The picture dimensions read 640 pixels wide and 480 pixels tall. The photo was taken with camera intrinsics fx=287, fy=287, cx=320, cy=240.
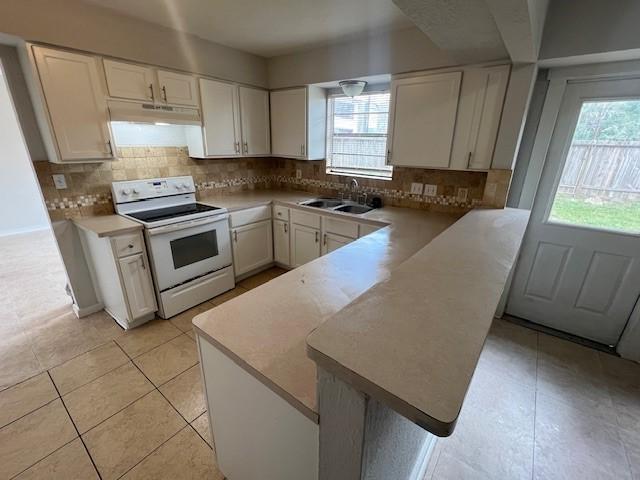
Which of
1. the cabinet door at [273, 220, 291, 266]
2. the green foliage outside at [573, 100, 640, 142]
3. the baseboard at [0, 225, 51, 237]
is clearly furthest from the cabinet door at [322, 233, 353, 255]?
the baseboard at [0, 225, 51, 237]

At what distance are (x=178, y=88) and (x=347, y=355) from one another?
2916 mm

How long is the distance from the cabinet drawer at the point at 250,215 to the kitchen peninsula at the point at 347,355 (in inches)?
66.3

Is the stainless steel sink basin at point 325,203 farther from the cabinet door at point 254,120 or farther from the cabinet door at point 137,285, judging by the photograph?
the cabinet door at point 137,285

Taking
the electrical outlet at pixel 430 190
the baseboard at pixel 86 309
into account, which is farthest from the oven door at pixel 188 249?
the electrical outlet at pixel 430 190

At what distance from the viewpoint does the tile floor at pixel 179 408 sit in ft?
4.81

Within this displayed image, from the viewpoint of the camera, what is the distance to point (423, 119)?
2422 millimetres

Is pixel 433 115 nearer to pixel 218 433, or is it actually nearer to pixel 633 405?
pixel 633 405

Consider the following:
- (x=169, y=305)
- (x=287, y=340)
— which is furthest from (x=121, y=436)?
(x=287, y=340)

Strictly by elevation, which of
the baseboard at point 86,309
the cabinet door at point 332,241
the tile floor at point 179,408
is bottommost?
the tile floor at point 179,408

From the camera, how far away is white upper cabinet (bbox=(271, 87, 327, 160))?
124 inches

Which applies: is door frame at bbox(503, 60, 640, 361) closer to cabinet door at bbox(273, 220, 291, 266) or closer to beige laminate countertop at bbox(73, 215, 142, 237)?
cabinet door at bbox(273, 220, 291, 266)

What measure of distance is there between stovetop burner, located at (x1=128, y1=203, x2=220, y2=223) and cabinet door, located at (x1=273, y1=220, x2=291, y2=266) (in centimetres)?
76

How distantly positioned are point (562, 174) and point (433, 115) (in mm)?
1094

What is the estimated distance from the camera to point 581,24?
5.69 ft
